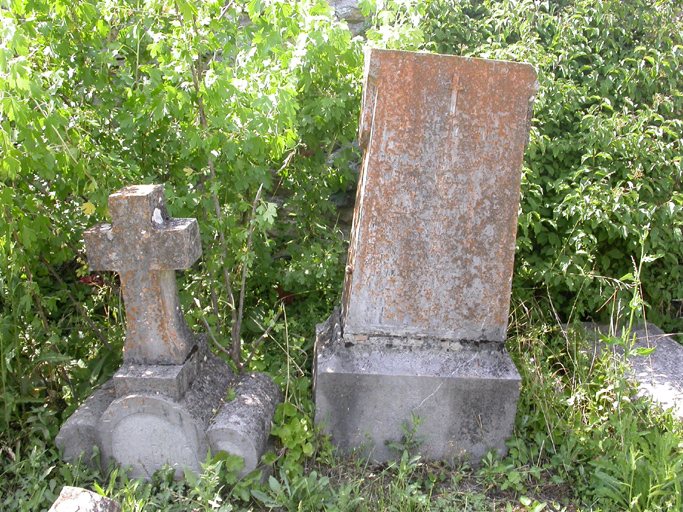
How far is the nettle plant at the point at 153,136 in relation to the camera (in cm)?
226

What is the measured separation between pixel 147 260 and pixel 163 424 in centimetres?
70

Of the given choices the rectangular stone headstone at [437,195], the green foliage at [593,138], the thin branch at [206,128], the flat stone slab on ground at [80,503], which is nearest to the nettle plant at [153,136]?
the thin branch at [206,128]

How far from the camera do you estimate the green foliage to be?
10.5 feet

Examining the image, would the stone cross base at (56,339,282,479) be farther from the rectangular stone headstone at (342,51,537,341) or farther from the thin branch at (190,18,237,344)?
the rectangular stone headstone at (342,51,537,341)

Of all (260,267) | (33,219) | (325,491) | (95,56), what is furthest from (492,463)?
(95,56)

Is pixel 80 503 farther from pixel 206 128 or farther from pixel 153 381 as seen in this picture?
pixel 206 128

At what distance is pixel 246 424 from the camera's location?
91.0 inches

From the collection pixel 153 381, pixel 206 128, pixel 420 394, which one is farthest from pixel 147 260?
pixel 420 394

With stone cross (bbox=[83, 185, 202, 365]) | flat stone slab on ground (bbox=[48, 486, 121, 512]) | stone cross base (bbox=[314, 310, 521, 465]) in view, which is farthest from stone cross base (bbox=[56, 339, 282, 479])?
flat stone slab on ground (bbox=[48, 486, 121, 512])

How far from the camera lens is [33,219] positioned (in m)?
2.58

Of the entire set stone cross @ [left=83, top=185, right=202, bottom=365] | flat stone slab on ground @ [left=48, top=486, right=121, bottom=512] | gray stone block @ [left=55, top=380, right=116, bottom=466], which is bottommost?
gray stone block @ [left=55, top=380, right=116, bottom=466]

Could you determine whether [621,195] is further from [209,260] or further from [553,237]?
[209,260]

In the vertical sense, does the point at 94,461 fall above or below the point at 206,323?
below

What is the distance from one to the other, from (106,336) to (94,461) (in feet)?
2.80
